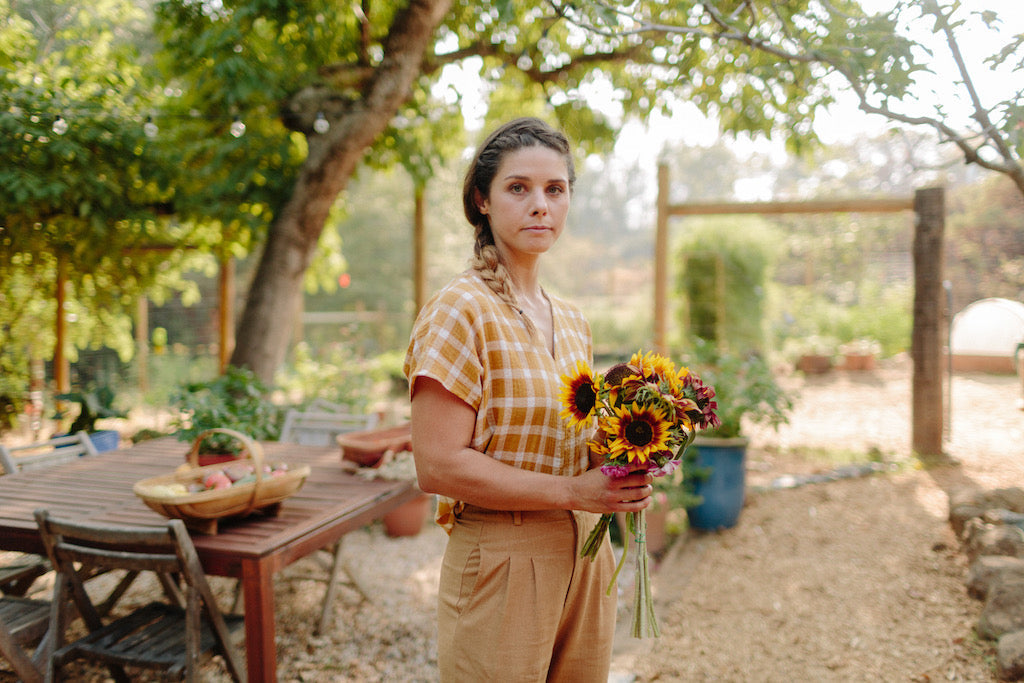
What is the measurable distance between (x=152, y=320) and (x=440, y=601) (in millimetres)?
9179

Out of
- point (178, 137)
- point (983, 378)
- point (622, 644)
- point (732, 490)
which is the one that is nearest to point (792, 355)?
point (983, 378)

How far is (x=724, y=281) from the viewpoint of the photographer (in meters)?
9.07

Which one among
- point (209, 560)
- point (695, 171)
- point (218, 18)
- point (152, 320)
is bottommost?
point (209, 560)

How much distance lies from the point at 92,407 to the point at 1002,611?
564 cm

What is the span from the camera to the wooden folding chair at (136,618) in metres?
2.08

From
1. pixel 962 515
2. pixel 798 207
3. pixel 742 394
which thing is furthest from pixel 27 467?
pixel 798 207

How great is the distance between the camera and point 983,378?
7.88 meters

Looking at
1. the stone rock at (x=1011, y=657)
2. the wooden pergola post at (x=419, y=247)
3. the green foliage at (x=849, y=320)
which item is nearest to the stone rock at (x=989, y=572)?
the stone rock at (x=1011, y=657)

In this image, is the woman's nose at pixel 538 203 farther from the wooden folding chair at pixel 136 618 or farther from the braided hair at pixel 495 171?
the wooden folding chair at pixel 136 618

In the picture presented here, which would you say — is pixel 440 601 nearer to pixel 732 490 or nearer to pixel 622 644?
pixel 622 644

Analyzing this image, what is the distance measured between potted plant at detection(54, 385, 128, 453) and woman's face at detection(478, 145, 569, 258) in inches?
171

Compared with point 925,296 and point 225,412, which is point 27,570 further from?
point 925,296

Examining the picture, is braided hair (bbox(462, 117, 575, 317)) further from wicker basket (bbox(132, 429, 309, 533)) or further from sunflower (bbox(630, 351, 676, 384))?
wicker basket (bbox(132, 429, 309, 533))

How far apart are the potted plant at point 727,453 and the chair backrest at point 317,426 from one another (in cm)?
217
